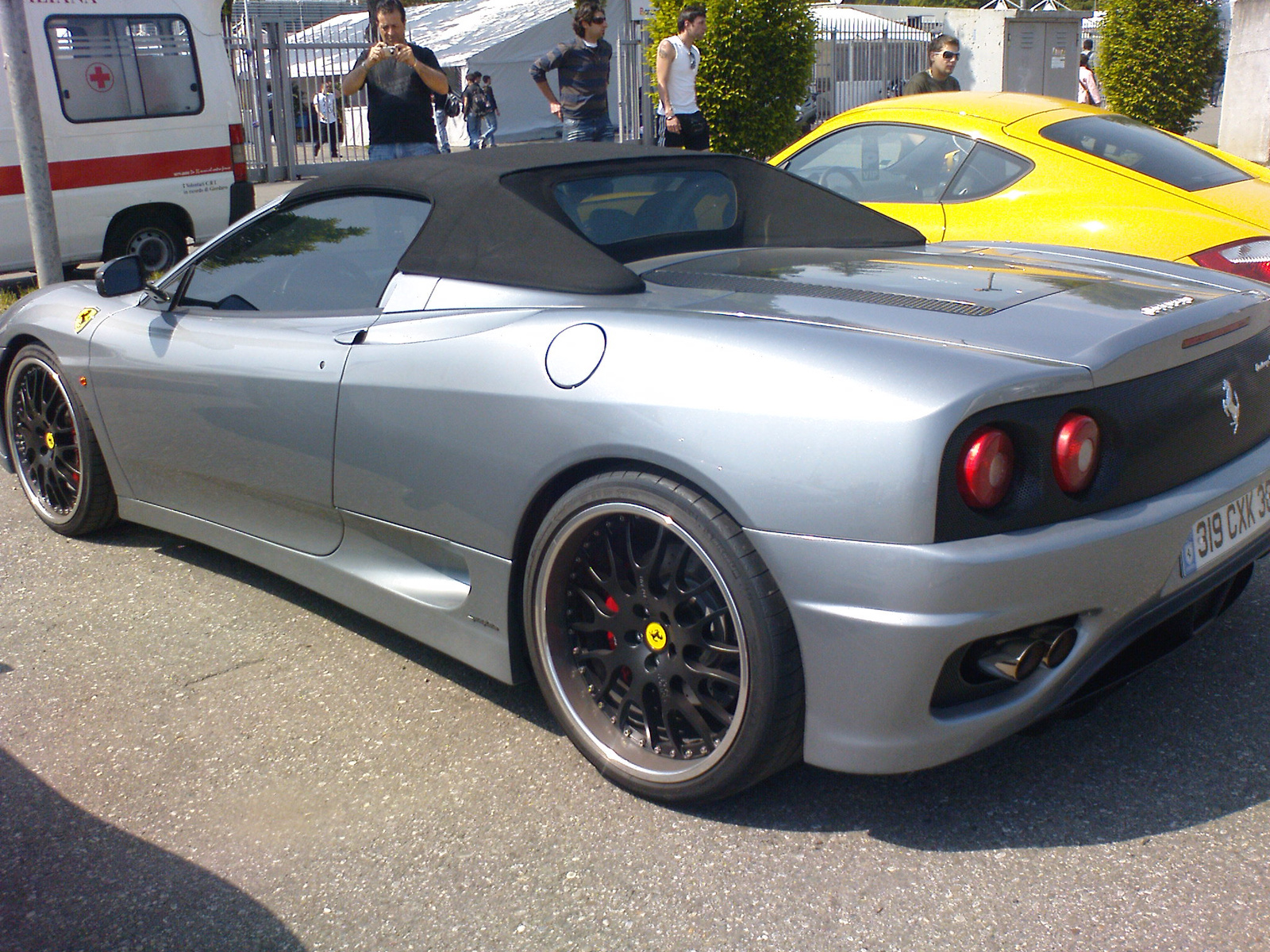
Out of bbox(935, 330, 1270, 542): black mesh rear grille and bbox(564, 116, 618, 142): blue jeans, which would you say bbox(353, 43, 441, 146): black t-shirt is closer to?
bbox(564, 116, 618, 142): blue jeans

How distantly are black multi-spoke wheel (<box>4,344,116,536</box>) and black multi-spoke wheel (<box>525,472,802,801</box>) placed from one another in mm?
2170

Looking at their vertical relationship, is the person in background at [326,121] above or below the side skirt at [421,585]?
above

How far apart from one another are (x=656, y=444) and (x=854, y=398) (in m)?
0.40

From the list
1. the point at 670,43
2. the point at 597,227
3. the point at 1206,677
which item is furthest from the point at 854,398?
the point at 670,43

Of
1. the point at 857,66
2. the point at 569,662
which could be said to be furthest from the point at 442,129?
the point at 569,662

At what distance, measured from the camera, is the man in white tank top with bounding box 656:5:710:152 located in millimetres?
9406

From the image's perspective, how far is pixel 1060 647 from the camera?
7.48 ft

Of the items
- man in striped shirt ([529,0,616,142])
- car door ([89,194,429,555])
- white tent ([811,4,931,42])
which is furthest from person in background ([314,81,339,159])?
car door ([89,194,429,555])

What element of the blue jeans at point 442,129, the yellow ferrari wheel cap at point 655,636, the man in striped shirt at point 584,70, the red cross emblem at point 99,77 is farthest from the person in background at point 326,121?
the yellow ferrari wheel cap at point 655,636

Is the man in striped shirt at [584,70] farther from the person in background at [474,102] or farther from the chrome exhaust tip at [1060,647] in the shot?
the person in background at [474,102]

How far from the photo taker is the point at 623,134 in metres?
19.1

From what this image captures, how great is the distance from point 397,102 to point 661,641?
17.6 feet

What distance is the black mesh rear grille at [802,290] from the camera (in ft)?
8.24

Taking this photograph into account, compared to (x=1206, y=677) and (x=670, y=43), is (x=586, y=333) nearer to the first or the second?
(x=1206, y=677)
